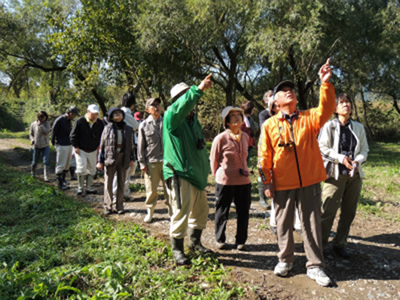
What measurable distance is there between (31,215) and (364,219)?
603cm

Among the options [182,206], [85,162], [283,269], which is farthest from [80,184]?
[283,269]

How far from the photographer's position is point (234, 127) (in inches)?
173

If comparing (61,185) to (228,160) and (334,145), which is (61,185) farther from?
(334,145)

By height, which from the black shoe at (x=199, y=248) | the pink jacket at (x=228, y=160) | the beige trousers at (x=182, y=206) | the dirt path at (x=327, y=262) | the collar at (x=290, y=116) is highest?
the collar at (x=290, y=116)

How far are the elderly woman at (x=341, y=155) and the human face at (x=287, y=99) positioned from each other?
2.55 ft

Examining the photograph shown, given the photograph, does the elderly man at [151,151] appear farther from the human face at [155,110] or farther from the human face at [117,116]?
the human face at [117,116]

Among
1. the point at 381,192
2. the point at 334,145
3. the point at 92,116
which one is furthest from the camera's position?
the point at 381,192

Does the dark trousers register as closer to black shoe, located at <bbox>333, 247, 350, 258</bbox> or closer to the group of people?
the group of people

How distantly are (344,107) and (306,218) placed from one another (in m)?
1.42

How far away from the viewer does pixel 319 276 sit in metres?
3.42

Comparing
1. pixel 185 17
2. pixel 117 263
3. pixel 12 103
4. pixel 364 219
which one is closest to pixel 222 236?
pixel 117 263

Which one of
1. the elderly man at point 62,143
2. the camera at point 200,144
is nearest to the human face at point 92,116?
the elderly man at point 62,143

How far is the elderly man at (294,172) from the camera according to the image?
3.43 meters

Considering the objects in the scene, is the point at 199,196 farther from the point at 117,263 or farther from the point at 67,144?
the point at 67,144
